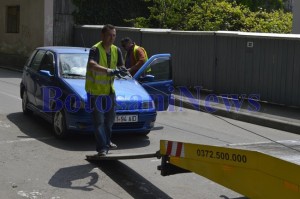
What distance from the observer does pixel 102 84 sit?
21.4 feet

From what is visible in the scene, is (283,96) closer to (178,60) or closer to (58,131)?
(178,60)

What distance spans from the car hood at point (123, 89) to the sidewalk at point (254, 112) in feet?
11.1

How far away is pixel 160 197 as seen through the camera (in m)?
5.35

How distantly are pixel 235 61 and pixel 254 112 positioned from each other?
2.47 meters

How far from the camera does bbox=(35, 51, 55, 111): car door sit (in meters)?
8.52

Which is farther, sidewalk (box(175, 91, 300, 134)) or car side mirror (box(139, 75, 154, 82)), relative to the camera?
sidewalk (box(175, 91, 300, 134))

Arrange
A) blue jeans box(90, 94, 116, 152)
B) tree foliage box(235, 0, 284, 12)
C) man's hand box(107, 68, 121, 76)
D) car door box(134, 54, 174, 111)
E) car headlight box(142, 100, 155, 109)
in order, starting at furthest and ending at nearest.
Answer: tree foliage box(235, 0, 284, 12), car door box(134, 54, 174, 111), car headlight box(142, 100, 155, 109), blue jeans box(90, 94, 116, 152), man's hand box(107, 68, 121, 76)

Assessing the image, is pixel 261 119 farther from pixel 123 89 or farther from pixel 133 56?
pixel 123 89

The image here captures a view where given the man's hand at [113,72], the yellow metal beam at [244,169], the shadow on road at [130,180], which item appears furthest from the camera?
the man's hand at [113,72]

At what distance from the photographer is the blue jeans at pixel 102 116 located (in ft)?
21.3

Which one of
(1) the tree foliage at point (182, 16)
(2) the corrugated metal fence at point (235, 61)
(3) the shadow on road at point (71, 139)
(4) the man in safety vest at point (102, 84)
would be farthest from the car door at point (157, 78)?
(1) the tree foliage at point (182, 16)

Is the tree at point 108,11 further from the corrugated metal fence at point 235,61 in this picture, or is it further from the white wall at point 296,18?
the white wall at point 296,18

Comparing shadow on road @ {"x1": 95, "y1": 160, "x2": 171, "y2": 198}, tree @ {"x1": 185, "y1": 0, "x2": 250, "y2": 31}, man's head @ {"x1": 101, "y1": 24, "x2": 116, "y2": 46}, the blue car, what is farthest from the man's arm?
tree @ {"x1": 185, "y1": 0, "x2": 250, "y2": 31}

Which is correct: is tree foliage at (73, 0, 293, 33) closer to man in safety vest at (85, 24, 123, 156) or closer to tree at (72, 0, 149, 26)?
tree at (72, 0, 149, 26)
